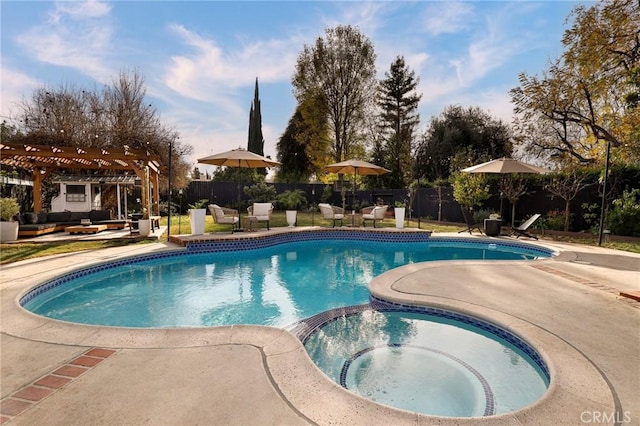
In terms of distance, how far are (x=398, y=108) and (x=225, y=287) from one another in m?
22.3

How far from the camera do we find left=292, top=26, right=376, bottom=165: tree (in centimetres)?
2012

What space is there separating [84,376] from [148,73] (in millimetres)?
18787

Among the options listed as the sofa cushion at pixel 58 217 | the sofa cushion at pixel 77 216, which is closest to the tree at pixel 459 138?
the sofa cushion at pixel 77 216

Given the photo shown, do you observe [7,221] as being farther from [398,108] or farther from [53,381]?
[398,108]

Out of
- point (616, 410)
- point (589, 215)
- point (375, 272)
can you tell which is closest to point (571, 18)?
point (589, 215)

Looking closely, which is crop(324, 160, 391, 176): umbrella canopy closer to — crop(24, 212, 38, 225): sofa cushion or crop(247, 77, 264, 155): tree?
crop(24, 212, 38, 225): sofa cushion

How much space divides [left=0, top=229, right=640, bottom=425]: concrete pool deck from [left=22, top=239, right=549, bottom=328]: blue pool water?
36.9 inches

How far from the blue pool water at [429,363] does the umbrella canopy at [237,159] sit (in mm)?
6729

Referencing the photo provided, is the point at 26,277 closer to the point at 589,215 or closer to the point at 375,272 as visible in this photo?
the point at 375,272

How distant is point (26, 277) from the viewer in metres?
5.05

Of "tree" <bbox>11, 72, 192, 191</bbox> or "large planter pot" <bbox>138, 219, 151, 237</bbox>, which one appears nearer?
"large planter pot" <bbox>138, 219, 151, 237</bbox>

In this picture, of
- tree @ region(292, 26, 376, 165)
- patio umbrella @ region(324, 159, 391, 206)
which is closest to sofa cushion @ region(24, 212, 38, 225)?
patio umbrella @ region(324, 159, 391, 206)

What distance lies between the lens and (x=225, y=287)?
5785 mm

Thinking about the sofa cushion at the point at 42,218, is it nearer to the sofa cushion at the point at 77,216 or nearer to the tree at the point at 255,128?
the sofa cushion at the point at 77,216
